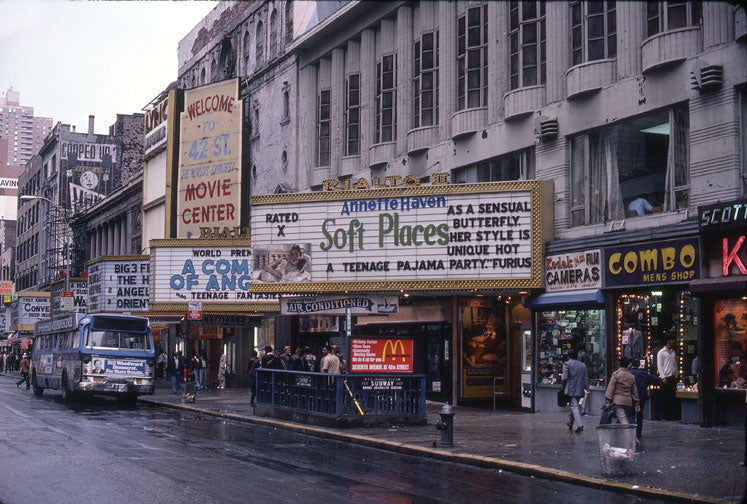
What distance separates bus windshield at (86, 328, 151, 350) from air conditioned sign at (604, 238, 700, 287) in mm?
17081

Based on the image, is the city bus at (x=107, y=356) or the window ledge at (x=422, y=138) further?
the window ledge at (x=422, y=138)

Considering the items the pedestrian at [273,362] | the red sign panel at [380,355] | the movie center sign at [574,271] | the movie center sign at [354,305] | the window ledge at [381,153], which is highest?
the window ledge at [381,153]

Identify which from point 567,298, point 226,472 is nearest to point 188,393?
point 567,298

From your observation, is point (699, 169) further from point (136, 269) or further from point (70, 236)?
point (70, 236)

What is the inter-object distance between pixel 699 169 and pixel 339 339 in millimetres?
20858

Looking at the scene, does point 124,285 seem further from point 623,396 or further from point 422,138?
point 623,396

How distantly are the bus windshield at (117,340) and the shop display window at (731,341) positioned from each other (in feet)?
66.0

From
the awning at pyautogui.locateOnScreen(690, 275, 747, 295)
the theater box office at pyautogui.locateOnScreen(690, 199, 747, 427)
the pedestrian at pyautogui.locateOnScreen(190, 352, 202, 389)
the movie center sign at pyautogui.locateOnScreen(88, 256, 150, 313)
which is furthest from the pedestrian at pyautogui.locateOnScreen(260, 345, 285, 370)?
the movie center sign at pyautogui.locateOnScreen(88, 256, 150, 313)

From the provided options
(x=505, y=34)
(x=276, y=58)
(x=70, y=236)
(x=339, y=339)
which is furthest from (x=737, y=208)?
(x=70, y=236)

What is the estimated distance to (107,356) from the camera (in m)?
32.2

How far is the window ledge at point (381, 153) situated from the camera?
34688 millimetres

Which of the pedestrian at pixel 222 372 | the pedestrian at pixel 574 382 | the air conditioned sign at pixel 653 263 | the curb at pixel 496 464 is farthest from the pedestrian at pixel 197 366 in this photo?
the pedestrian at pixel 574 382

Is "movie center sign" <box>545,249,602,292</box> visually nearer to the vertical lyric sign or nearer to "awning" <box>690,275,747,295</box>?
"awning" <box>690,275,747,295</box>

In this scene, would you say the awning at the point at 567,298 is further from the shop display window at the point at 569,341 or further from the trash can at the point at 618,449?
the trash can at the point at 618,449
